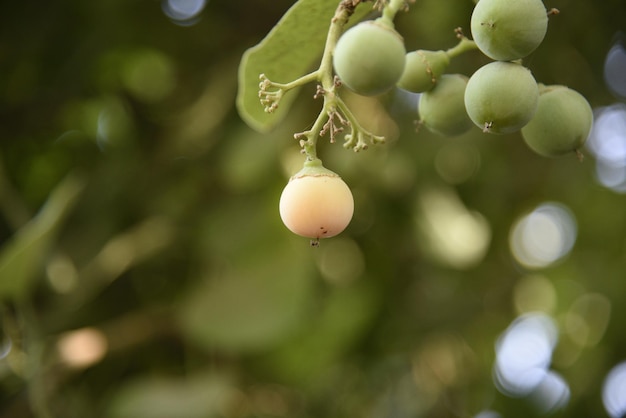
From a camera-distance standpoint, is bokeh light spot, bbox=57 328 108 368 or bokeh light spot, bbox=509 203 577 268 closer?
bokeh light spot, bbox=57 328 108 368

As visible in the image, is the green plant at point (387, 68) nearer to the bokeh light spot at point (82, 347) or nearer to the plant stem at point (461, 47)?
the plant stem at point (461, 47)

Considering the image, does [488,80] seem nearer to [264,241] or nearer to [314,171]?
[314,171]

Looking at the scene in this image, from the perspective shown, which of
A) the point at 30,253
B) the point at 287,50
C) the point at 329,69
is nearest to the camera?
the point at 329,69

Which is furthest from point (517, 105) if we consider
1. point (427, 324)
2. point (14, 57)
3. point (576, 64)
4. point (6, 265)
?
point (14, 57)

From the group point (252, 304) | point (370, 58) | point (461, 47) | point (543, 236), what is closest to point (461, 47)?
point (461, 47)

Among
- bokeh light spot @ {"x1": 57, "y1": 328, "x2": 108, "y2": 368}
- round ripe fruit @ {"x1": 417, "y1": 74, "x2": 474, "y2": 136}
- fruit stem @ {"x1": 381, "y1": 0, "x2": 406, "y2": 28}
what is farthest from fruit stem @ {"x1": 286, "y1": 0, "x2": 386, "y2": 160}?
bokeh light spot @ {"x1": 57, "y1": 328, "x2": 108, "y2": 368}

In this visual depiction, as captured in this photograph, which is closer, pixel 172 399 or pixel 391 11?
pixel 391 11

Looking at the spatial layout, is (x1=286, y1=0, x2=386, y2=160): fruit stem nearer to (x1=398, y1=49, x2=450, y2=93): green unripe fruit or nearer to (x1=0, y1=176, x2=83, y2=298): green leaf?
(x1=398, y1=49, x2=450, y2=93): green unripe fruit
